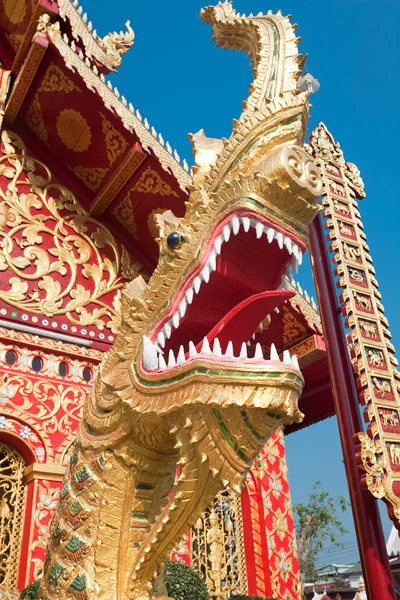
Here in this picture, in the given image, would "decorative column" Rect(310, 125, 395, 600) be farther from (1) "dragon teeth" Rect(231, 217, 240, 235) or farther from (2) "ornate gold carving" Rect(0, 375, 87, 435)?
(1) "dragon teeth" Rect(231, 217, 240, 235)

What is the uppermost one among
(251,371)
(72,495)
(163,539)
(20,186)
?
(20,186)

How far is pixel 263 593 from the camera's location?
3.92 metres

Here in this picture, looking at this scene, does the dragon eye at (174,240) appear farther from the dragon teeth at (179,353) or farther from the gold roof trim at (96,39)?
the gold roof trim at (96,39)

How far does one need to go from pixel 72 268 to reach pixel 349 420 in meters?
2.24

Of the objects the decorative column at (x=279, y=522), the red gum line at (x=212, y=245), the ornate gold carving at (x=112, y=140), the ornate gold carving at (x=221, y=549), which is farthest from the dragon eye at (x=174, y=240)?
the decorative column at (x=279, y=522)

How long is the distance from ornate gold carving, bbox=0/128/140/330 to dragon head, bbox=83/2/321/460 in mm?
2221

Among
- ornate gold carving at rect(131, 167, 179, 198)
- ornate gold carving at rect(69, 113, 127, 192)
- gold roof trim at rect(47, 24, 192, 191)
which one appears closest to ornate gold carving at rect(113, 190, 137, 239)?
ornate gold carving at rect(131, 167, 179, 198)

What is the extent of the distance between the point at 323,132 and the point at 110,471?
3.72 m

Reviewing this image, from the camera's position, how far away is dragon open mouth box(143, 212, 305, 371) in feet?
4.88

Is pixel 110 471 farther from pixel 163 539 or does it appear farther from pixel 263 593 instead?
pixel 263 593

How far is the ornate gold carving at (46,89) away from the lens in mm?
3879

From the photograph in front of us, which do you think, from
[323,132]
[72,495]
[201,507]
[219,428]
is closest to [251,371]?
[219,428]

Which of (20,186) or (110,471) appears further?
(20,186)

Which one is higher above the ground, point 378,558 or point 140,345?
point 140,345
